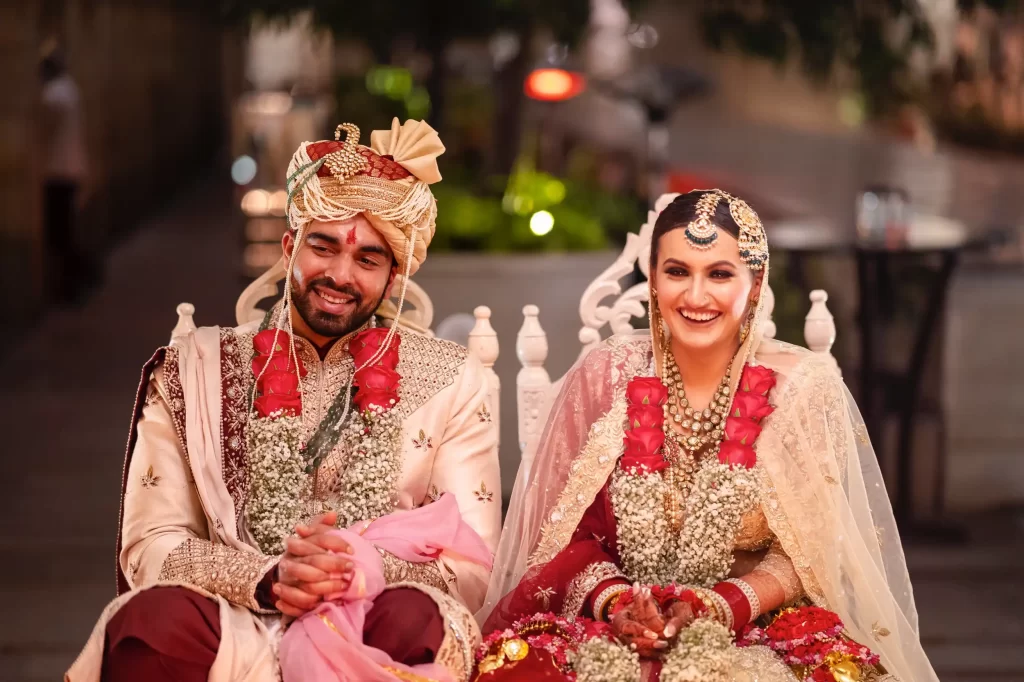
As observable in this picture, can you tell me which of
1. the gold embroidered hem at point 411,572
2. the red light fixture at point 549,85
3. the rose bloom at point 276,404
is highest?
the red light fixture at point 549,85

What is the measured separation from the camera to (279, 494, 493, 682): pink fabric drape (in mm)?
2607

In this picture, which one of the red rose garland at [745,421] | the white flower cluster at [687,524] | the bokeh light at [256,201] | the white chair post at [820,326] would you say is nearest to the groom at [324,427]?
the white flower cluster at [687,524]

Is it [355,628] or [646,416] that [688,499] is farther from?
[355,628]

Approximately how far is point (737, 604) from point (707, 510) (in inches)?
8.1

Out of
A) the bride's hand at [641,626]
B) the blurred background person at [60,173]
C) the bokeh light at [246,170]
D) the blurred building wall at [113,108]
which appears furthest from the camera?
the bokeh light at [246,170]

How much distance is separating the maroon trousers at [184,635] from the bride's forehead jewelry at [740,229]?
0.92 metres

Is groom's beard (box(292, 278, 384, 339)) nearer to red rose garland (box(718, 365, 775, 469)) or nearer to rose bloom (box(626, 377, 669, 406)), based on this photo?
rose bloom (box(626, 377, 669, 406))

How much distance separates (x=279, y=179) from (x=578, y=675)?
10.6 meters

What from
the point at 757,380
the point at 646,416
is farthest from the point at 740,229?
the point at 646,416

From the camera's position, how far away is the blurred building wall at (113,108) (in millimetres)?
8883

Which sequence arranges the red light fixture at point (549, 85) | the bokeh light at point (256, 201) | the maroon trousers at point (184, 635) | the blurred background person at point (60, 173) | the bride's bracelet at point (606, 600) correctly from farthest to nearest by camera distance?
the bokeh light at point (256, 201) → the blurred background person at point (60, 173) → the red light fixture at point (549, 85) → the bride's bracelet at point (606, 600) → the maroon trousers at point (184, 635)

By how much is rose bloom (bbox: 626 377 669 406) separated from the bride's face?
0.14m

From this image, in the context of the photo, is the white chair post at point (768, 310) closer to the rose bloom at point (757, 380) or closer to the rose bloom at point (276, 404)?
the rose bloom at point (757, 380)

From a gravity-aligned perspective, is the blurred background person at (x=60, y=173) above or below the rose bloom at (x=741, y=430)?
above
